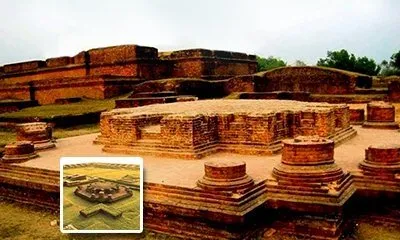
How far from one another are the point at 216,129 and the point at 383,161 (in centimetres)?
261

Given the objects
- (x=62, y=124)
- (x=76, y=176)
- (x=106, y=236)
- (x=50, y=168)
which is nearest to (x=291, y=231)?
(x=106, y=236)

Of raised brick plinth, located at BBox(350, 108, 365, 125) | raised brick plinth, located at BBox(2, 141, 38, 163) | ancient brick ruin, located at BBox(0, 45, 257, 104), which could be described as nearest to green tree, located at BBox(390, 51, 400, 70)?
ancient brick ruin, located at BBox(0, 45, 257, 104)

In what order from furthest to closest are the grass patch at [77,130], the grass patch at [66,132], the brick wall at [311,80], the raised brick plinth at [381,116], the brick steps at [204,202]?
the brick wall at [311,80] < the grass patch at [77,130] < the grass patch at [66,132] < the raised brick plinth at [381,116] < the brick steps at [204,202]

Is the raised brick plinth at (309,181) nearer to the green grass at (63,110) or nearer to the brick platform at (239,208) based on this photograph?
the brick platform at (239,208)

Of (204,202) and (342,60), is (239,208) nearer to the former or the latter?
(204,202)

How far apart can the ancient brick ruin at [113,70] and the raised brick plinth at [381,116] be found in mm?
10480

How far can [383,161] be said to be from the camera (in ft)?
15.7

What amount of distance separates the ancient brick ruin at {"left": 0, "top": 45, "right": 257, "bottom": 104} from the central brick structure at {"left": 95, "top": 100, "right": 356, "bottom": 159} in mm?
10133

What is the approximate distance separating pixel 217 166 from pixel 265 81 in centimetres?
1322

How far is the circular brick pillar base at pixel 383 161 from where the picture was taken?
4.68 m

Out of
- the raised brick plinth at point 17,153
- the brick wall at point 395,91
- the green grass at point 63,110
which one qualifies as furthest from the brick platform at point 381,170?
the green grass at point 63,110

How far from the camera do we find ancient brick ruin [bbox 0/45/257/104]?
17328 mm

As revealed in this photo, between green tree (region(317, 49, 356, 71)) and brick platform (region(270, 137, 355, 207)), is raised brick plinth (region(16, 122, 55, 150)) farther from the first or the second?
green tree (region(317, 49, 356, 71))

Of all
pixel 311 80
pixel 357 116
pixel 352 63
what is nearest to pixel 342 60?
pixel 352 63
